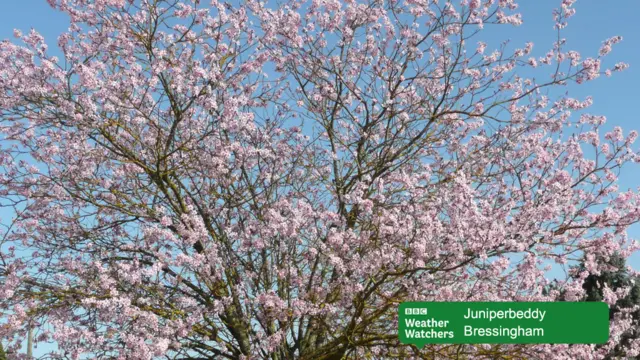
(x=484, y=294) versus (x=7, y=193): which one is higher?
(x=7, y=193)

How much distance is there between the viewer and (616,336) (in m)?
10.6

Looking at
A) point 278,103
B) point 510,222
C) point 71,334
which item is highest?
point 278,103

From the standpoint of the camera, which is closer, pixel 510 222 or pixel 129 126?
pixel 510 222

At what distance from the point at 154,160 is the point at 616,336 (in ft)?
27.2

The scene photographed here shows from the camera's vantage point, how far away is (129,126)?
33.3 ft

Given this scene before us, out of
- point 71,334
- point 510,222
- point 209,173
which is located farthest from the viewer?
point 209,173

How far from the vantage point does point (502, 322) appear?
336 inches

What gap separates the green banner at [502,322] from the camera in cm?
814

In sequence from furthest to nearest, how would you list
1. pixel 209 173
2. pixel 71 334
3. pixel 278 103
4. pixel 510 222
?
pixel 278 103 < pixel 209 173 < pixel 510 222 < pixel 71 334

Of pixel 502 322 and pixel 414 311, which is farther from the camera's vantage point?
pixel 502 322

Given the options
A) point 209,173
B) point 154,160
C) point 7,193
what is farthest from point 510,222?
point 7,193

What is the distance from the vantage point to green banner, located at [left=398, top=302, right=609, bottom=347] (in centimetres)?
814

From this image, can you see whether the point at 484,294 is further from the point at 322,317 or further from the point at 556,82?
the point at 556,82

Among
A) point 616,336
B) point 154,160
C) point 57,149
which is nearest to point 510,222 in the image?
point 616,336
